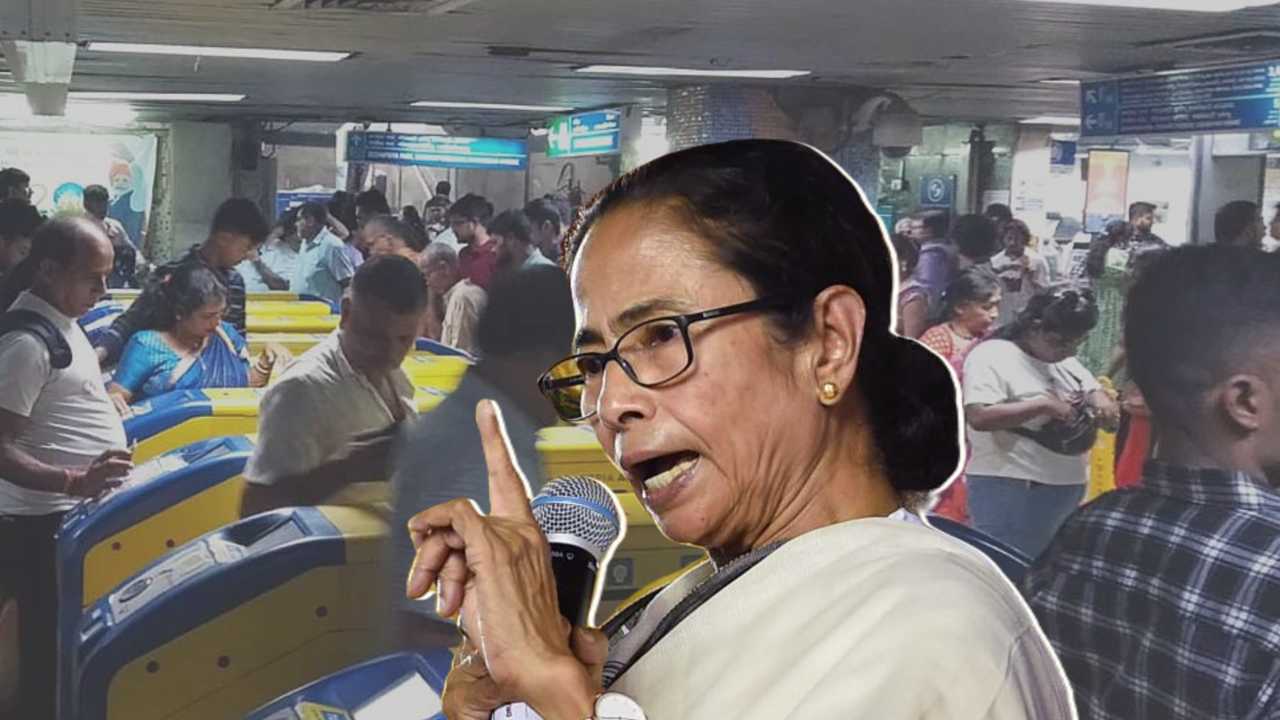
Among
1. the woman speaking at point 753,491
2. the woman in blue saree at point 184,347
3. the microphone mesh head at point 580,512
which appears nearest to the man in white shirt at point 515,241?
the woman in blue saree at point 184,347

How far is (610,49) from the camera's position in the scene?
387 centimetres

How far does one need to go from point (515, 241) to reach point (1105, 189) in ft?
5.12

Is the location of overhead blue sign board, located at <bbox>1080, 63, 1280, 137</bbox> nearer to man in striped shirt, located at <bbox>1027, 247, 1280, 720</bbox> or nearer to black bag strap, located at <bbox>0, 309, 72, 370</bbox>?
man in striped shirt, located at <bbox>1027, 247, 1280, 720</bbox>

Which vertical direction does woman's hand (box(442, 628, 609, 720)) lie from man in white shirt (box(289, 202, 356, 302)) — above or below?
below

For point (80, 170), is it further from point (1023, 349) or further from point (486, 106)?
point (1023, 349)

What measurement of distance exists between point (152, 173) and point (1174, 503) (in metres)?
2.51

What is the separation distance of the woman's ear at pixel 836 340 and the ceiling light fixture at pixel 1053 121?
3389 millimetres

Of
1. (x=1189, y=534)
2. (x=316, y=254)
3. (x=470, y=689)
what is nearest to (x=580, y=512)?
(x=470, y=689)

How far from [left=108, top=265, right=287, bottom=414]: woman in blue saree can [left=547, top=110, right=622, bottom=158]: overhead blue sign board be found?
988mm

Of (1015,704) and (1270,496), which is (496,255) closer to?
(1270,496)

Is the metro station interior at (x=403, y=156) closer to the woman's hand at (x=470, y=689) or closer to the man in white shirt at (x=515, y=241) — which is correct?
the man in white shirt at (x=515, y=241)

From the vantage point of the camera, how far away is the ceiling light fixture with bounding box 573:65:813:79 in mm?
4043

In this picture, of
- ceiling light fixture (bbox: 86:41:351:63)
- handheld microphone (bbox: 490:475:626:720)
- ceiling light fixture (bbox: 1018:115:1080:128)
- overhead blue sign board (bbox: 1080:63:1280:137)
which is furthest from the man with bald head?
handheld microphone (bbox: 490:475:626:720)

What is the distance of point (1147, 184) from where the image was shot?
4008 mm
